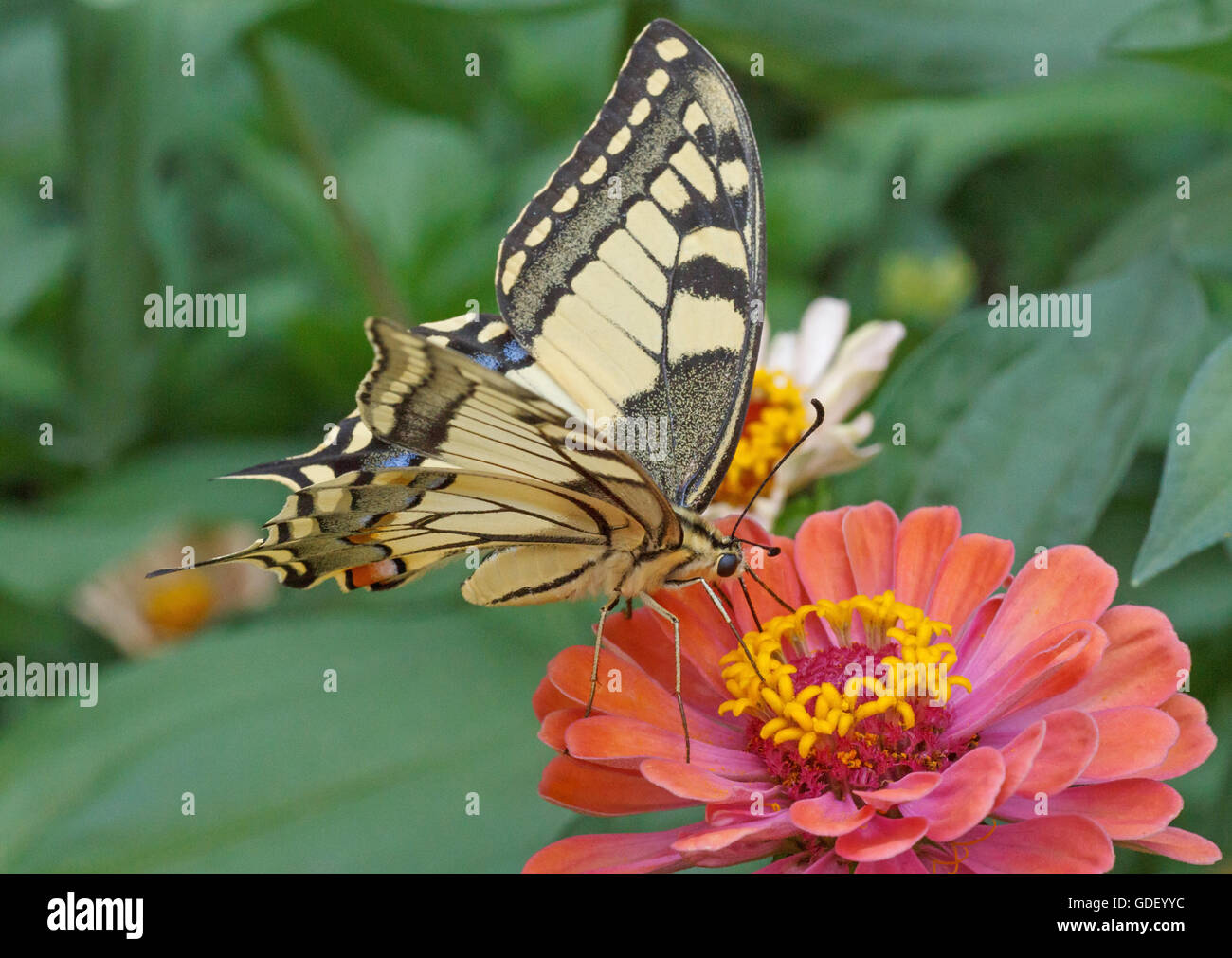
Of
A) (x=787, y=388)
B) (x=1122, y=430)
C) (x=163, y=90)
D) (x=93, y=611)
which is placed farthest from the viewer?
(x=93, y=611)

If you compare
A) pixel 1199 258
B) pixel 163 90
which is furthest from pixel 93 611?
pixel 1199 258

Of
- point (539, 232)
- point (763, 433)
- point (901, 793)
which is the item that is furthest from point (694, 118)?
point (901, 793)

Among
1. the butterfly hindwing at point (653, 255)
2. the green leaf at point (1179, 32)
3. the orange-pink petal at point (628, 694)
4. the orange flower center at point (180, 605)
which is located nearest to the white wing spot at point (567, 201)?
→ the butterfly hindwing at point (653, 255)

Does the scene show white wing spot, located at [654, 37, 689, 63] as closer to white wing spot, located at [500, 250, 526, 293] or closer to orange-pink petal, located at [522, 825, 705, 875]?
white wing spot, located at [500, 250, 526, 293]

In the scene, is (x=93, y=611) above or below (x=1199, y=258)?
below

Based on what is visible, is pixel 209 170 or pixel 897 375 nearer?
pixel 897 375

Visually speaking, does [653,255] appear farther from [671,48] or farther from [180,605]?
[180,605]

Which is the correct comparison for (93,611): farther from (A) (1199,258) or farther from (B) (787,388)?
(A) (1199,258)
